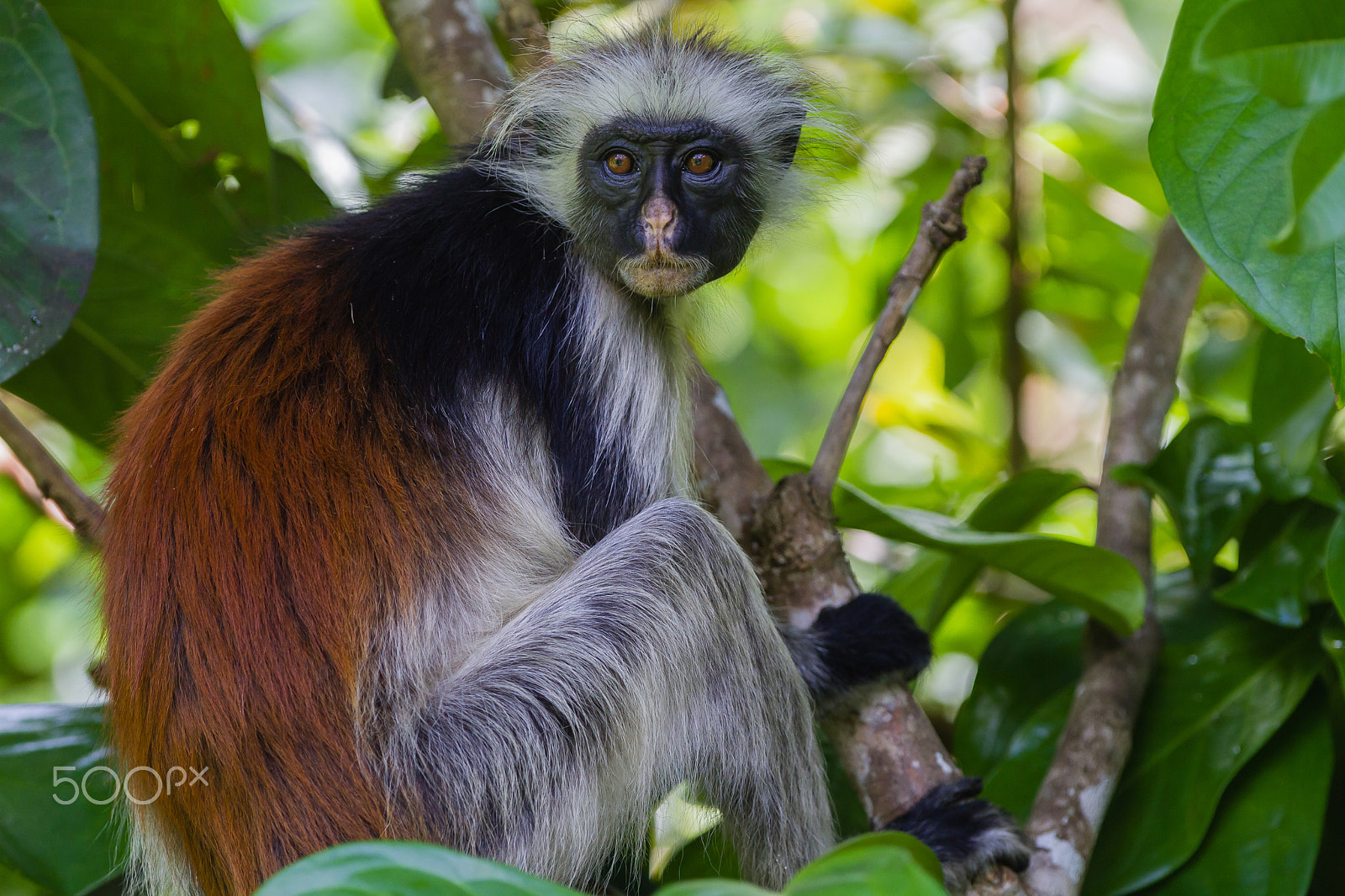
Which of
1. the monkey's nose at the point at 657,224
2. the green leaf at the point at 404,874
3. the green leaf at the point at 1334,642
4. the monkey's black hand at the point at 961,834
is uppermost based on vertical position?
the monkey's nose at the point at 657,224

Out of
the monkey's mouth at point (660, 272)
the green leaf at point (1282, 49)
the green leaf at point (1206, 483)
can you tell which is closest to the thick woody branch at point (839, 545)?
the monkey's mouth at point (660, 272)

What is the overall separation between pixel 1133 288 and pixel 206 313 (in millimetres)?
3782

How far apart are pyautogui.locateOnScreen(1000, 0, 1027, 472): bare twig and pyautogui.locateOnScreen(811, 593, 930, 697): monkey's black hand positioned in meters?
1.79

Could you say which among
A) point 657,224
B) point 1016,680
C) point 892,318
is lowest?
point 1016,680

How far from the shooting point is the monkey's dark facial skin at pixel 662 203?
3.22m

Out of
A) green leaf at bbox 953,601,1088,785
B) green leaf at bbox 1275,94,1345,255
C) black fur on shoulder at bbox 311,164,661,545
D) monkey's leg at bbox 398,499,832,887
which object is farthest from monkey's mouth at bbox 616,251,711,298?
green leaf at bbox 1275,94,1345,255

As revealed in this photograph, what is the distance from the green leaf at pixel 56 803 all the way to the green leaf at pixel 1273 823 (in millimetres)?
2752

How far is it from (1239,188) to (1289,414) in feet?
4.08

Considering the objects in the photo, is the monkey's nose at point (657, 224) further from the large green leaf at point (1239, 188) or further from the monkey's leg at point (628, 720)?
the large green leaf at point (1239, 188)

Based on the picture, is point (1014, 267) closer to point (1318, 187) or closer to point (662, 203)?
point (662, 203)

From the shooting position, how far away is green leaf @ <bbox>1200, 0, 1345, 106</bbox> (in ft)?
4.21

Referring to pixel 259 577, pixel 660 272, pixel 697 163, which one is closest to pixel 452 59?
pixel 697 163

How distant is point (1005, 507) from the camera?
11.6 feet

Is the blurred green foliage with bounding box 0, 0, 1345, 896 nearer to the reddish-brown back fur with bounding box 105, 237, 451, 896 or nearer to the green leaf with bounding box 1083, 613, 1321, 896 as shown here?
the green leaf with bounding box 1083, 613, 1321, 896
